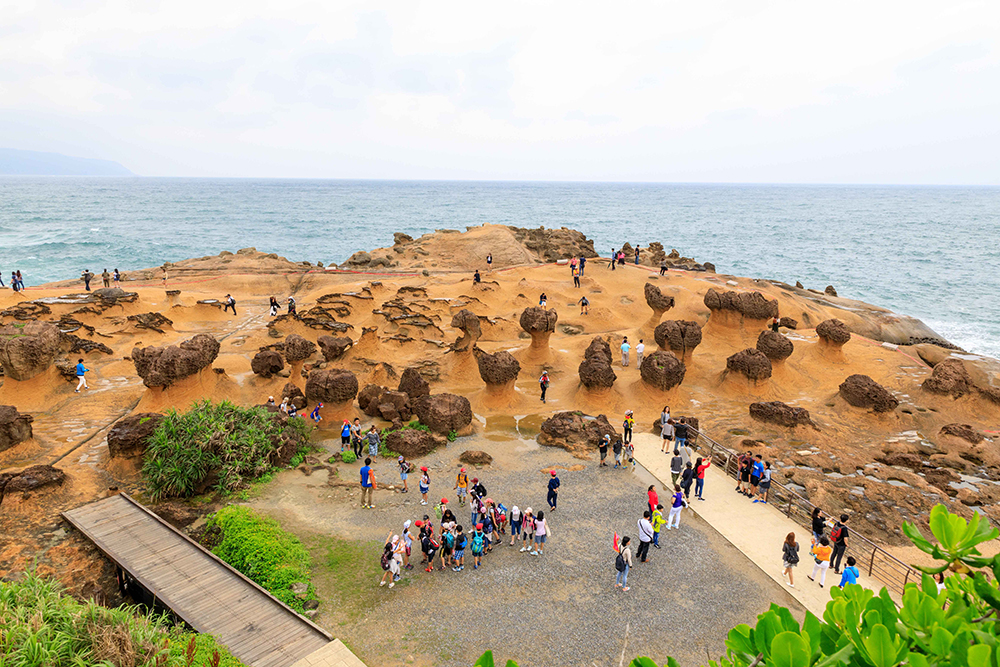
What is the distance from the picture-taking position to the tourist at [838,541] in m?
12.8

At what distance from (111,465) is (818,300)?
45.5 m

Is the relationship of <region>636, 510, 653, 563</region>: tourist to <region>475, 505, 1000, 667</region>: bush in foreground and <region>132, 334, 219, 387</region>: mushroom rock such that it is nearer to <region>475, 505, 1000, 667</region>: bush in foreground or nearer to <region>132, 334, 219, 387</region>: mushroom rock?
<region>475, 505, 1000, 667</region>: bush in foreground

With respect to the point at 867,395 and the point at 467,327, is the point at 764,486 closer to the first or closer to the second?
the point at 867,395

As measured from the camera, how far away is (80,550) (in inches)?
531

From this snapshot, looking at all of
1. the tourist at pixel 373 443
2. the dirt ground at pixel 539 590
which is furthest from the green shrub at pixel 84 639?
the tourist at pixel 373 443

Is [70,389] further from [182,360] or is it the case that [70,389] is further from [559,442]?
[559,442]

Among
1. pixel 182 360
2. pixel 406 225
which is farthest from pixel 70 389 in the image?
pixel 406 225

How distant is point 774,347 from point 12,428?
2960 cm

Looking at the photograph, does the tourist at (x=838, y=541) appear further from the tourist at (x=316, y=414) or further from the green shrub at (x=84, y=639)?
the tourist at (x=316, y=414)

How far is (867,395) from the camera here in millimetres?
22641

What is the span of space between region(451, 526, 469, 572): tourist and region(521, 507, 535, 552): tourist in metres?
1.64

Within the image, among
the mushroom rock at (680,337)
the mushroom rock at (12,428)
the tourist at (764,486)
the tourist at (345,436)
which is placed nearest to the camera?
the tourist at (764,486)

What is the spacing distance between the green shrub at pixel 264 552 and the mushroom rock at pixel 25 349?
1293 centimetres

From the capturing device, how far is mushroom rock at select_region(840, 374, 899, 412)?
22.3 metres
